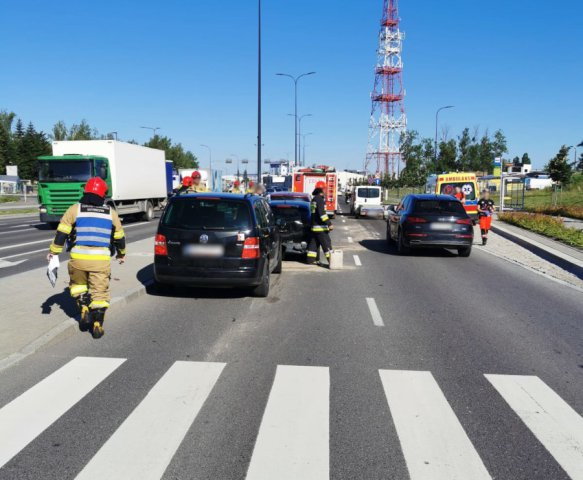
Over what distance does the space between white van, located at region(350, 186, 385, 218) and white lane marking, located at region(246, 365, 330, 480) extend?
27.5 meters

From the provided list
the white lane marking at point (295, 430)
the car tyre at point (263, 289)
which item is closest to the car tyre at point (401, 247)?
the car tyre at point (263, 289)

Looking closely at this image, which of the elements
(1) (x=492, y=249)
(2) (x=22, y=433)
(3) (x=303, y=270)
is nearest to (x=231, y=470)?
(2) (x=22, y=433)

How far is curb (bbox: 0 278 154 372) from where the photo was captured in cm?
545

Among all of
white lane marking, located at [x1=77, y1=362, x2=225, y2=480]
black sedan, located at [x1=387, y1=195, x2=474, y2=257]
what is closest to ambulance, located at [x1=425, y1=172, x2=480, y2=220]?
black sedan, located at [x1=387, y1=195, x2=474, y2=257]

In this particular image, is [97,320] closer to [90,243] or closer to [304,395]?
[90,243]

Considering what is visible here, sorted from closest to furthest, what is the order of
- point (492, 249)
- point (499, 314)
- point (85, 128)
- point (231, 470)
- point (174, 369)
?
point (231, 470), point (174, 369), point (499, 314), point (492, 249), point (85, 128)

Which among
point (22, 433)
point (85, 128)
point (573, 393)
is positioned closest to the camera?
point (22, 433)

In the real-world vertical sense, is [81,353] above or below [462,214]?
below

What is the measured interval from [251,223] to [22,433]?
5077mm

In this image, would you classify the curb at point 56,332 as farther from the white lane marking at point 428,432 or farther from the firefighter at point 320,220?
the firefighter at point 320,220

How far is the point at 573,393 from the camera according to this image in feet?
16.3

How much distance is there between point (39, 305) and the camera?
7707 millimetres

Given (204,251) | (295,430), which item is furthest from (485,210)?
(295,430)

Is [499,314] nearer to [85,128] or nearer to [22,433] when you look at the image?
[22,433]
